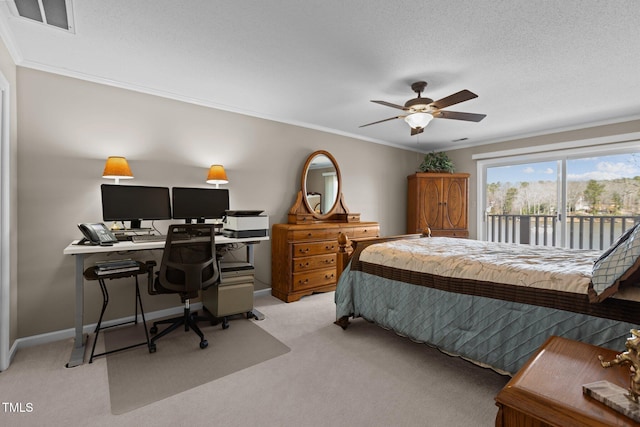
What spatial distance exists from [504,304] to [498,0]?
1850mm

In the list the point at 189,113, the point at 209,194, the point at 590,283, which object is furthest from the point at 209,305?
the point at 590,283

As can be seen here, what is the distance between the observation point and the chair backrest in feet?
8.02

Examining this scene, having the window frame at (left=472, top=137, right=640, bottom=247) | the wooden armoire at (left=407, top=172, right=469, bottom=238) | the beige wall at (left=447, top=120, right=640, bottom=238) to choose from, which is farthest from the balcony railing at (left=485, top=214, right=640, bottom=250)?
the wooden armoire at (left=407, top=172, right=469, bottom=238)

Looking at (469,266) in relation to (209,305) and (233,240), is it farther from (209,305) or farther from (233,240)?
(209,305)

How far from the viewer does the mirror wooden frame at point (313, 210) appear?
13.8 feet

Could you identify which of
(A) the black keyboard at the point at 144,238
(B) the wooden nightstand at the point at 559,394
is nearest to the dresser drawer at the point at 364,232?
(A) the black keyboard at the point at 144,238

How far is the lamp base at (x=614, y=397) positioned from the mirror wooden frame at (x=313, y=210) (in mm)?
3432

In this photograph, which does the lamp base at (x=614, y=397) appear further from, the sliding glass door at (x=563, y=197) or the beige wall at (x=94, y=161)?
the sliding glass door at (x=563, y=197)

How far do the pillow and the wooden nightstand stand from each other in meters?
0.39

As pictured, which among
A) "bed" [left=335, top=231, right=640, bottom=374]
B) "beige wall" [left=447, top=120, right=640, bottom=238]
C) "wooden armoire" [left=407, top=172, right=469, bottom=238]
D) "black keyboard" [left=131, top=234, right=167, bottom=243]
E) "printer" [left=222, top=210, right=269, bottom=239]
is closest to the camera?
"bed" [left=335, top=231, right=640, bottom=374]

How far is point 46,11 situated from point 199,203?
184cm

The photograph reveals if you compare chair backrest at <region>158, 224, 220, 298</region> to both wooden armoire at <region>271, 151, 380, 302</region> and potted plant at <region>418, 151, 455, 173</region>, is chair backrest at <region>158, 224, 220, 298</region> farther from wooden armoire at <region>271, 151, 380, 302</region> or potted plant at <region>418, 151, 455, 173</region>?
potted plant at <region>418, 151, 455, 173</region>

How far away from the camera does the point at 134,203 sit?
2801 mm

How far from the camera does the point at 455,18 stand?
1.94 m
